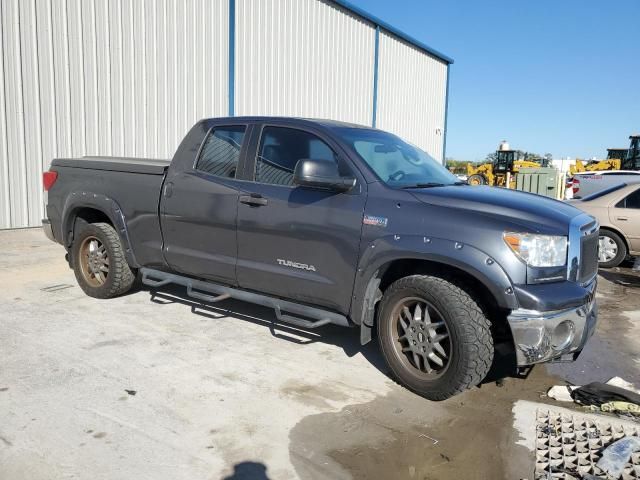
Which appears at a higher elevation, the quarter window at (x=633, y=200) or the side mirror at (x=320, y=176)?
the side mirror at (x=320, y=176)

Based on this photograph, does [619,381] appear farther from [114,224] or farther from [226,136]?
[114,224]

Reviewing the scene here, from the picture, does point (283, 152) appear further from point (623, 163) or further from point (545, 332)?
point (623, 163)

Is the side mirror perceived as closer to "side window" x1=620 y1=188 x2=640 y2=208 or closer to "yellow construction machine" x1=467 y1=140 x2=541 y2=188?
"side window" x1=620 y1=188 x2=640 y2=208

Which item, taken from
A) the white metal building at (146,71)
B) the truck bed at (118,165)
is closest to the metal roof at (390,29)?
the white metal building at (146,71)

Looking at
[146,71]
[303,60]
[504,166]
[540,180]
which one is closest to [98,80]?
[146,71]

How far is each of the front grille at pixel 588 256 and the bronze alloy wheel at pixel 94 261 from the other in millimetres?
4486

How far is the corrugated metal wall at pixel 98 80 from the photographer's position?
31.1 ft

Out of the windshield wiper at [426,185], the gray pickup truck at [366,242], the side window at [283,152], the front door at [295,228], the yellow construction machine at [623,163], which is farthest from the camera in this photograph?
the yellow construction machine at [623,163]

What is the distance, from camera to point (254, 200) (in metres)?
4.45

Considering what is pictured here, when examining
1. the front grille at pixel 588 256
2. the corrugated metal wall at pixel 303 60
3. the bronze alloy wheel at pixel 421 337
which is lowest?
the bronze alloy wheel at pixel 421 337

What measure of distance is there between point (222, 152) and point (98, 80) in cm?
699

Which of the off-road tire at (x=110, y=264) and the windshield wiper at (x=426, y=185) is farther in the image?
the off-road tire at (x=110, y=264)

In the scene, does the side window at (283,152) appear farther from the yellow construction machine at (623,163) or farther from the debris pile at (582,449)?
the yellow construction machine at (623,163)

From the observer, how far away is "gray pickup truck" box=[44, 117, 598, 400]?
3.44 metres
